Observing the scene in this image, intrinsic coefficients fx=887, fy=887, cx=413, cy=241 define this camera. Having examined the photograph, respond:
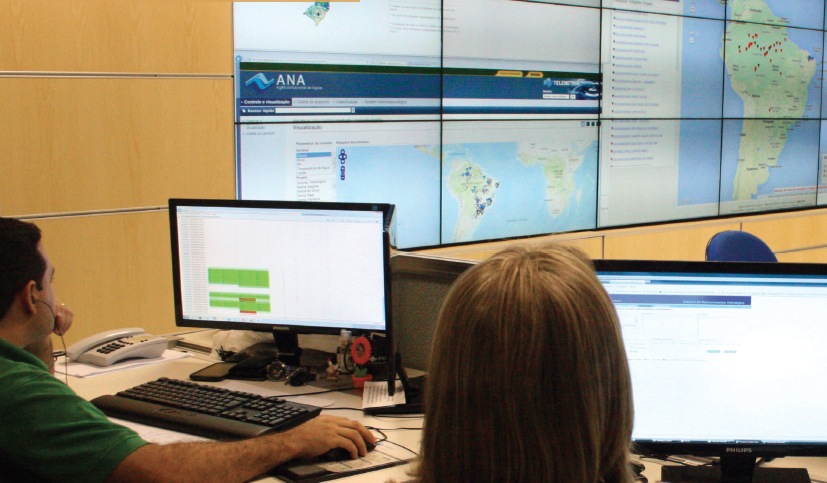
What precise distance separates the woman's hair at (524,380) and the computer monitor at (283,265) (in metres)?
1.31

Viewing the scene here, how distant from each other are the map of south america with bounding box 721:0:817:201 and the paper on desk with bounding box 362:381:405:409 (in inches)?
159

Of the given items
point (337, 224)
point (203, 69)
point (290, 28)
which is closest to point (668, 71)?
point (290, 28)

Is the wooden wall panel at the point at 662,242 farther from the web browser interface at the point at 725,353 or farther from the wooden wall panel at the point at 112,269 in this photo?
the web browser interface at the point at 725,353

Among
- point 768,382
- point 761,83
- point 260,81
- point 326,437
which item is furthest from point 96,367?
point 761,83

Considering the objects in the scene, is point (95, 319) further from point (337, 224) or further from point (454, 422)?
point (454, 422)

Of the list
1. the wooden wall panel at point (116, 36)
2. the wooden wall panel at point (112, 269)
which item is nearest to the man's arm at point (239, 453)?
the wooden wall panel at point (112, 269)

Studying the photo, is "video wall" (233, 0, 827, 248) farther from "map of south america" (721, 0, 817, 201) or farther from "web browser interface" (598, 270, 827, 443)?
"web browser interface" (598, 270, 827, 443)

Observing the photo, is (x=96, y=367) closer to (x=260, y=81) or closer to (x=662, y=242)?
(x=260, y=81)

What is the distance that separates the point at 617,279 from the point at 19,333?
4.05ft

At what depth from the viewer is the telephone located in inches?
102

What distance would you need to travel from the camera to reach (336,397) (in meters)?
2.31

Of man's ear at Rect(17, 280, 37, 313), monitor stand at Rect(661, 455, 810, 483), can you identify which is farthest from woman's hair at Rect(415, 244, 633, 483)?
man's ear at Rect(17, 280, 37, 313)

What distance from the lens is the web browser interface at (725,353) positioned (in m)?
1.60

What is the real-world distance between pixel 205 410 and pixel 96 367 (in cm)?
65
